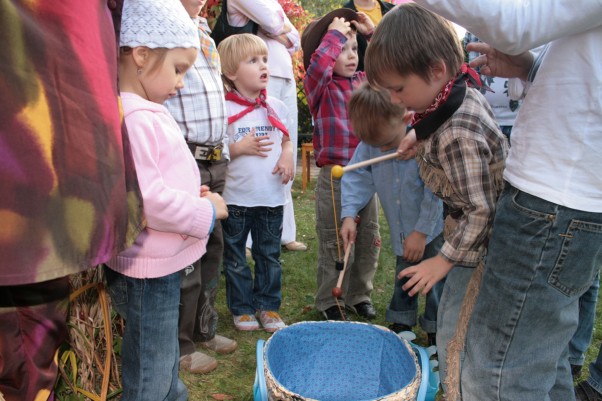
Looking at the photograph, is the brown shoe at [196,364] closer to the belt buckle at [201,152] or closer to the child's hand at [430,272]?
the belt buckle at [201,152]

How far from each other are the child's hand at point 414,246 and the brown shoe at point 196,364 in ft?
3.24

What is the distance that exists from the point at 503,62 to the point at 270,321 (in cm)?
176

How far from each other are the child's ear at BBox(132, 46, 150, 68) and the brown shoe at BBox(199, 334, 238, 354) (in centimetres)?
152

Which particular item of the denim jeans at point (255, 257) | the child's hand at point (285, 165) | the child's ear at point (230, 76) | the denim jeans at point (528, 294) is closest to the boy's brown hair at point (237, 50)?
the child's ear at point (230, 76)

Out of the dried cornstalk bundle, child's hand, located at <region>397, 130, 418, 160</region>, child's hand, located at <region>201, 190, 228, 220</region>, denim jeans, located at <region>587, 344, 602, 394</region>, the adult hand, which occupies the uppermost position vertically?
the adult hand

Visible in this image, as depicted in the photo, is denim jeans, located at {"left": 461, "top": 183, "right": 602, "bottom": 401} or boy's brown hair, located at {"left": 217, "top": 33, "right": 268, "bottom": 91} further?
boy's brown hair, located at {"left": 217, "top": 33, "right": 268, "bottom": 91}

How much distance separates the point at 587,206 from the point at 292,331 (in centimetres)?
114

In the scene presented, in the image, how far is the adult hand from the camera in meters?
1.59

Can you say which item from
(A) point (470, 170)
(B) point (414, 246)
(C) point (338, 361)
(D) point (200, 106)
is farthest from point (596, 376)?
(D) point (200, 106)

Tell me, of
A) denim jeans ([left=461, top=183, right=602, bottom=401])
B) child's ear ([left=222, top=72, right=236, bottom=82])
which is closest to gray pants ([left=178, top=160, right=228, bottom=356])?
child's ear ([left=222, top=72, right=236, bottom=82])

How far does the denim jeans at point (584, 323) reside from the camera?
7.25 feet

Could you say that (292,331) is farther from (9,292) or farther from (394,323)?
(9,292)

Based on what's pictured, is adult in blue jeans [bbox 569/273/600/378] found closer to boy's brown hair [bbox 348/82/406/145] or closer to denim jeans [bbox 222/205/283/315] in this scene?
boy's brown hair [bbox 348/82/406/145]

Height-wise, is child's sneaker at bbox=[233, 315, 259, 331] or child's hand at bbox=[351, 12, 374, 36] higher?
child's hand at bbox=[351, 12, 374, 36]
